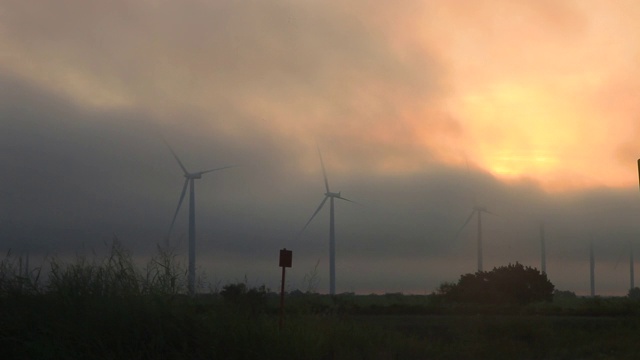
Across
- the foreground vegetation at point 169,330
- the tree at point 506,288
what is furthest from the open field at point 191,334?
the tree at point 506,288

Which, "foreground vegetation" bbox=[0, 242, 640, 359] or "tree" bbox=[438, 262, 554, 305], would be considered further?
"tree" bbox=[438, 262, 554, 305]

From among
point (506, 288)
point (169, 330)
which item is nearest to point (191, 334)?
point (169, 330)

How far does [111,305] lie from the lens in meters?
20.1

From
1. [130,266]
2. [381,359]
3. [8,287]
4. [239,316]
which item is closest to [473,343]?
[381,359]

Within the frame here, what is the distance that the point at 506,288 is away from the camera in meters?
55.4

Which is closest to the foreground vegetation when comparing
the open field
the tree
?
the open field

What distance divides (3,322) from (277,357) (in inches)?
271

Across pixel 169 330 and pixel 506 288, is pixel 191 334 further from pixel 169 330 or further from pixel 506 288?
pixel 506 288

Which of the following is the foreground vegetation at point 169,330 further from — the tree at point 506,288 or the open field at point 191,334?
the tree at point 506,288

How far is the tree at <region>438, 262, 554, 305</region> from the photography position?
2160 inches

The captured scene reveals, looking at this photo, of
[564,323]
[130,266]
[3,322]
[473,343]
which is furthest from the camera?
[564,323]

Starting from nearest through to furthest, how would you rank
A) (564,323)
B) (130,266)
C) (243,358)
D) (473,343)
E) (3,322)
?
(243,358) → (3,322) → (130,266) → (473,343) → (564,323)

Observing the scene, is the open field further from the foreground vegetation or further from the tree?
the tree

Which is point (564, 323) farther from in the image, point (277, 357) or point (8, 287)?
point (8, 287)
